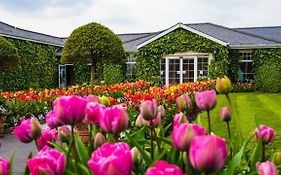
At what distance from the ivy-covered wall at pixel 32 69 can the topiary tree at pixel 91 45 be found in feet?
26.1

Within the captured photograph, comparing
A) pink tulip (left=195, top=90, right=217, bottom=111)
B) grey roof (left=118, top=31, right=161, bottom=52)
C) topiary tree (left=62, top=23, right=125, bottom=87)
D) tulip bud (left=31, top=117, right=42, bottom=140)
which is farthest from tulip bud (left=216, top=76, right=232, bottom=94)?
grey roof (left=118, top=31, right=161, bottom=52)

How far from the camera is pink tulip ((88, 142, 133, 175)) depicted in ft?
3.03

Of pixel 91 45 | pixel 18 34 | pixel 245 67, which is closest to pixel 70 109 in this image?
pixel 91 45

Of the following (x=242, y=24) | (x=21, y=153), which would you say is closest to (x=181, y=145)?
(x=21, y=153)

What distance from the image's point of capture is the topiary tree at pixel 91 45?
11.8 meters

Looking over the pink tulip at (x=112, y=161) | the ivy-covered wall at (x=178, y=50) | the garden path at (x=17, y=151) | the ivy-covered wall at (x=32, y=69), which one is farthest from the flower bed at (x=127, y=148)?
the ivy-covered wall at (x=178, y=50)

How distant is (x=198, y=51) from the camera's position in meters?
22.9

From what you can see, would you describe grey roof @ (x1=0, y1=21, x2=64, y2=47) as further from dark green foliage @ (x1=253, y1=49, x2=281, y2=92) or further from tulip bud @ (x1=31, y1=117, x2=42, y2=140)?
tulip bud @ (x1=31, y1=117, x2=42, y2=140)

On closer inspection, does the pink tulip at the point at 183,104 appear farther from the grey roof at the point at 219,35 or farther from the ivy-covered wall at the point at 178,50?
the ivy-covered wall at the point at 178,50

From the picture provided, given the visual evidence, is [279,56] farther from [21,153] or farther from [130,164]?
[130,164]

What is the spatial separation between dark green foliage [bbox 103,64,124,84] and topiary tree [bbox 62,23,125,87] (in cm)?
1182

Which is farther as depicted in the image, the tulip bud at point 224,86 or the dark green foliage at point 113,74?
the dark green foliage at point 113,74

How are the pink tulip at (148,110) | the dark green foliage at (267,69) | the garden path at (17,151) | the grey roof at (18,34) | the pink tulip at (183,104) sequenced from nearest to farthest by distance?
the pink tulip at (148,110)
the pink tulip at (183,104)
the garden path at (17,151)
the grey roof at (18,34)
the dark green foliage at (267,69)

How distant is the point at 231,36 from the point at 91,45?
15.6 meters
